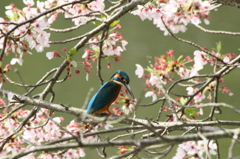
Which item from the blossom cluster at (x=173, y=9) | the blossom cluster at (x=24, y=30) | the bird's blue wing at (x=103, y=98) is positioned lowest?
the bird's blue wing at (x=103, y=98)

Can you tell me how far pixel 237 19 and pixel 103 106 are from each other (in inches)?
142

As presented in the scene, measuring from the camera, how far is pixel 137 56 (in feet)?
15.6

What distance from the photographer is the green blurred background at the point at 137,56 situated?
168 inches

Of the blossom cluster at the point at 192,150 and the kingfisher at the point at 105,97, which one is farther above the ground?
the kingfisher at the point at 105,97

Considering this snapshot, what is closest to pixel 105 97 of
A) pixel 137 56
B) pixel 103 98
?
pixel 103 98

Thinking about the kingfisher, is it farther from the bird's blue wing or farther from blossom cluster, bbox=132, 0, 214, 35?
blossom cluster, bbox=132, 0, 214, 35

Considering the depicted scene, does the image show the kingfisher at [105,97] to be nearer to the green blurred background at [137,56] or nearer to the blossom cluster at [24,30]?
the blossom cluster at [24,30]

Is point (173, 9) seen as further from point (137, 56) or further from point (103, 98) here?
point (137, 56)

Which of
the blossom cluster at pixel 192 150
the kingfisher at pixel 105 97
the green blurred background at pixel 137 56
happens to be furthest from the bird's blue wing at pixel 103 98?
the green blurred background at pixel 137 56

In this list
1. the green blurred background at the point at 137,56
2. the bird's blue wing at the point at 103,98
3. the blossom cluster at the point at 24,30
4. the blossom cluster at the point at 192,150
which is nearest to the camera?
the blossom cluster at the point at 24,30

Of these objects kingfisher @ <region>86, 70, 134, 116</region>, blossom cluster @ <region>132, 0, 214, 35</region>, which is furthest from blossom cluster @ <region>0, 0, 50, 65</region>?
kingfisher @ <region>86, 70, 134, 116</region>

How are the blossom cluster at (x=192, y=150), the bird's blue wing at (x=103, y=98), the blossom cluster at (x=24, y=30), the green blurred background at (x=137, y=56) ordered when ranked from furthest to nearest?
the green blurred background at (x=137, y=56), the bird's blue wing at (x=103, y=98), the blossom cluster at (x=192, y=150), the blossom cluster at (x=24, y=30)

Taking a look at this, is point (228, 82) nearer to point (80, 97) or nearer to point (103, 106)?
point (80, 97)

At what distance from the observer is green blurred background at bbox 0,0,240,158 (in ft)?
14.0
